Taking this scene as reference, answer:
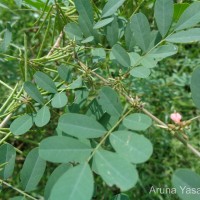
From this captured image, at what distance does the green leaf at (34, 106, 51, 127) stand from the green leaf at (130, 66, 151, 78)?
19 centimetres

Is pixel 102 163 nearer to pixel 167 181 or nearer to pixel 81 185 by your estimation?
pixel 81 185

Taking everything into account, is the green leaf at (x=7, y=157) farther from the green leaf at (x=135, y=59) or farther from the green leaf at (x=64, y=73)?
the green leaf at (x=135, y=59)

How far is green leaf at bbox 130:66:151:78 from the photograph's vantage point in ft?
2.58

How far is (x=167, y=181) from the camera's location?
5.43ft

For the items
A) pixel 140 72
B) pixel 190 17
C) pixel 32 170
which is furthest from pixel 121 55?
pixel 32 170

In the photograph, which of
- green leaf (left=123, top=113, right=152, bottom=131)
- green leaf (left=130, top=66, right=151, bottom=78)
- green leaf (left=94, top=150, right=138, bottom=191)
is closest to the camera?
green leaf (left=94, top=150, right=138, bottom=191)

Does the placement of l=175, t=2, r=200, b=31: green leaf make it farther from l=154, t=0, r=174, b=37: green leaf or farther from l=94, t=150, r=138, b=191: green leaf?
l=94, t=150, r=138, b=191: green leaf

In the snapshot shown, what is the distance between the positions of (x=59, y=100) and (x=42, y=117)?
49mm

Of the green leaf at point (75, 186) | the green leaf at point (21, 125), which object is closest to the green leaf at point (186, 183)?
the green leaf at point (75, 186)

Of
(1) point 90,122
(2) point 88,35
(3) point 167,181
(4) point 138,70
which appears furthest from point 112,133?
(3) point 167,181

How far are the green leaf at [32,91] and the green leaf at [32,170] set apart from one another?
113mm

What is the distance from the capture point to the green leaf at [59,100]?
0.82 meters

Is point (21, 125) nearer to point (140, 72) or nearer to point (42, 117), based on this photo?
point (42, 117)

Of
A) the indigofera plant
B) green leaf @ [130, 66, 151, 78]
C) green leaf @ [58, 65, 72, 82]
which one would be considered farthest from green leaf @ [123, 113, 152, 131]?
green leaf @ [58, 65, 72, 82]
